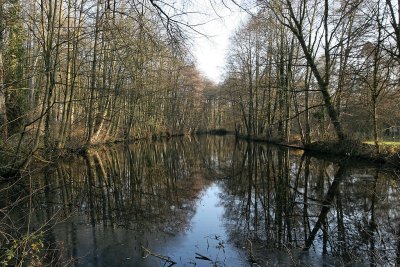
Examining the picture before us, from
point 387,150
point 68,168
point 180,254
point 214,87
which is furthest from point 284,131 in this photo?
point 214,87

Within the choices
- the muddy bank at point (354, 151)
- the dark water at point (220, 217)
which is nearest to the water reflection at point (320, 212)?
the dark water at point (220, 217)

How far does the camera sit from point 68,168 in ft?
53.1

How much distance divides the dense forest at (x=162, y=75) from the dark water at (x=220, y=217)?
2.12 metres

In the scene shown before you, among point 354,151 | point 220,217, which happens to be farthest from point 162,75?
point 220,217

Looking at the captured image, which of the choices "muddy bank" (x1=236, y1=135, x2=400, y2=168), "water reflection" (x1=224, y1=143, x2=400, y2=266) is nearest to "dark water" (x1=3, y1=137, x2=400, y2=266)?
"water reflection" (x1=224, y1=143, x2=400, y2=266)

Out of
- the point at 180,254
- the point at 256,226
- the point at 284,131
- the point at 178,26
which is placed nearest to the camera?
the point at 178,26

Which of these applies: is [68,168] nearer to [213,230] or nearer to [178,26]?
[213,230]

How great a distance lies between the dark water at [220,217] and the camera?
605 cm

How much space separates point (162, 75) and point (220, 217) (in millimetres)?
30125

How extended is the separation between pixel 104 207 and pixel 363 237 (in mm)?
6404

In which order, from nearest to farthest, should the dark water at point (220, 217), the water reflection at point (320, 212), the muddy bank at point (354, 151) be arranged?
the dark water at point (220, 217), the water reflection at point (320, 212), the muddy bank at point (354, 151)

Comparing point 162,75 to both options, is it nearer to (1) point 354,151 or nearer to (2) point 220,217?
(1) point 354,151

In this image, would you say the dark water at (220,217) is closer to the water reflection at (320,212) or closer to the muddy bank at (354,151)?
the water reflection at (320,212)

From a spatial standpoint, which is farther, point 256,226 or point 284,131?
point 284,131
